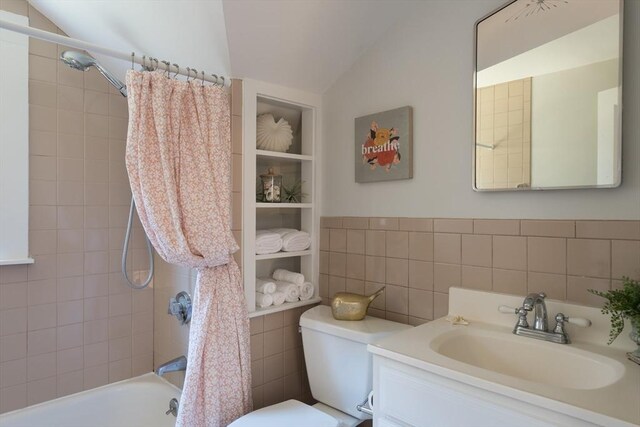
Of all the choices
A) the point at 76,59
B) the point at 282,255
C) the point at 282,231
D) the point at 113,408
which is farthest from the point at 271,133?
the point at 113,408

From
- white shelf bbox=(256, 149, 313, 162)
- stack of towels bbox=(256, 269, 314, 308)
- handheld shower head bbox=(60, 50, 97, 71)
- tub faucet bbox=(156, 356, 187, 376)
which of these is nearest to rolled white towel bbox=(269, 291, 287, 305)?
stack of towels bbox=(256, 269, 314, 308)

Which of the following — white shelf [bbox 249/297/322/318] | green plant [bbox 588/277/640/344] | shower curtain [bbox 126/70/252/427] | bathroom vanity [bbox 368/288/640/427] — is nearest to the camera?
bathroom vanity [bbox 368/288/640/427]

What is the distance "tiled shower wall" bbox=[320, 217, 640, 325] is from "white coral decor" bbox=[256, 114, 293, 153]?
0.49 m

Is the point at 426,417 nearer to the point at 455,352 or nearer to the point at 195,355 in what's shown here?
the point at 455,352

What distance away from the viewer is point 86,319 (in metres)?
2.21

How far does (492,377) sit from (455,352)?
0.35 meters

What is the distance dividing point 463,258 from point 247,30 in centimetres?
130

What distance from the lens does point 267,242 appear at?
75.5 inches

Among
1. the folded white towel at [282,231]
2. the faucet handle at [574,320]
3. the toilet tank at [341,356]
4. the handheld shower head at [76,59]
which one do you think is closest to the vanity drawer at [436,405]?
the toilet tank at [341,356]

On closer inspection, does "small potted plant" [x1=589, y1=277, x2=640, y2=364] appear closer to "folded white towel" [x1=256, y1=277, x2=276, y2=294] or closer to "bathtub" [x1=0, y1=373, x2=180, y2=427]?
"folded white towel" [x1=256, y1=277, x2=276, y2=294]

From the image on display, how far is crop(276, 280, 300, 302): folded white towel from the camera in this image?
6.48 feet

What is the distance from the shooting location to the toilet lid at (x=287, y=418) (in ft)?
5.03

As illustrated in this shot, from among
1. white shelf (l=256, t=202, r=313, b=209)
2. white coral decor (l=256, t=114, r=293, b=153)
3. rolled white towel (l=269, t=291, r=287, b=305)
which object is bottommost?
rolled white towel (l=269, t=291, r=287, b=305)

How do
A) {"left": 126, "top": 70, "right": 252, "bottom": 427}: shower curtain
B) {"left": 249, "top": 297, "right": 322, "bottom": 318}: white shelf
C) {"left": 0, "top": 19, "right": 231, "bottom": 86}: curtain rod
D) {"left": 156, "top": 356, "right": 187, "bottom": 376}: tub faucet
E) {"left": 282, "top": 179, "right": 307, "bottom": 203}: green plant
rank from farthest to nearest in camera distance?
{"left": 282, "top": 179, "right": 307, "bottom": 203}: green plant, {"left": 156, "top": 356, "right": 187, "bottom": 376}: tub faucet, {"left": 249, "top": 297, "right": 322, "bottom": 318}: white shelf, {"left": 126, "top": 70, "right": 252, "bottom": 427}: shower curtain, {"left": 0, "top": 19, "right": 231, "bottom": 86}: curtain rod
